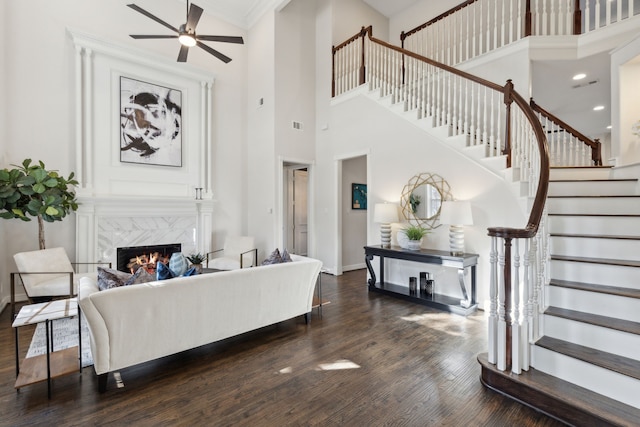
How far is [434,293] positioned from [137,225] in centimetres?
486

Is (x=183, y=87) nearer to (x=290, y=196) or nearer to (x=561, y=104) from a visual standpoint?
(x=290, y=196)

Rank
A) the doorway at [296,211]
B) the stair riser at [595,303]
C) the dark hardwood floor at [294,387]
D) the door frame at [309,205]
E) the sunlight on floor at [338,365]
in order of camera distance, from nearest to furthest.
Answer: the dark hardwood floor at [294,387] → the stair riser at [595,303] → the sunlight on floor at [338,365] → the door frame at [309,205] → the doorway at [296,211]

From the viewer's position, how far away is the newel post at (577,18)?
4105 mm

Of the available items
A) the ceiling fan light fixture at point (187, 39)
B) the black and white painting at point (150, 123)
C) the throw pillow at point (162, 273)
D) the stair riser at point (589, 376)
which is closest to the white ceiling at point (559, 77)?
the black and white painting at point (150, 123)

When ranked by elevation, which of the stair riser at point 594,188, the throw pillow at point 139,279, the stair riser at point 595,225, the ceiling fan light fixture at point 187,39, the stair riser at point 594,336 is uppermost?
the ceiling fan light fixture at point 187,39

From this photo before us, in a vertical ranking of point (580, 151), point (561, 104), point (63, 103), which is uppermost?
point (561, 104)

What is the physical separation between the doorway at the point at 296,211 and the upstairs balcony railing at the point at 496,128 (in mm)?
2128

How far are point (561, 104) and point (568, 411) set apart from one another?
19.5 feet

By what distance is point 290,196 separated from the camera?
700 cm

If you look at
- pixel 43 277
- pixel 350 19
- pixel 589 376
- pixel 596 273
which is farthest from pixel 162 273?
pixel 350 19

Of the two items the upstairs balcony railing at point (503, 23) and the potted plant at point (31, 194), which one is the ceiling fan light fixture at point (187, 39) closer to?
the potted plant at point (31, 194)

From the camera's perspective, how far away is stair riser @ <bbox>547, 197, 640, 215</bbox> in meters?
3.00

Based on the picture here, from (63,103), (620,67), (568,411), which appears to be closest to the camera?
(568,411)

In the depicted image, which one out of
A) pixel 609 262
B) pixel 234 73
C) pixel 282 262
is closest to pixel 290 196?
pixel 234 73
